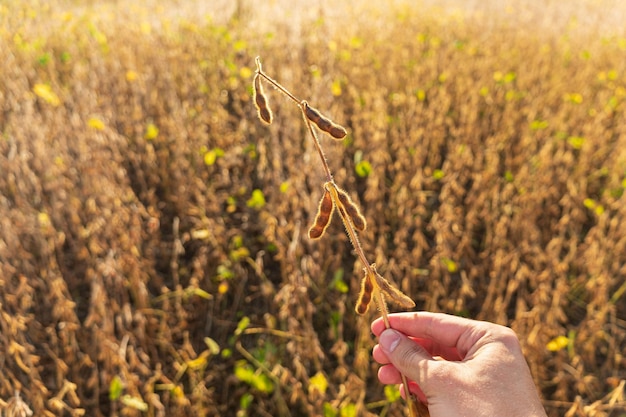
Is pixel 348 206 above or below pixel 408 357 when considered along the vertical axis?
above

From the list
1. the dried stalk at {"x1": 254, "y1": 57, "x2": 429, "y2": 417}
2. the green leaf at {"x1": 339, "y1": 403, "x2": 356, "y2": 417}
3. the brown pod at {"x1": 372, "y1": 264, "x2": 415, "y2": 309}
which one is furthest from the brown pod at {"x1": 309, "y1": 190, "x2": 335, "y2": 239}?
the green leaf at {"x1": 339, "y1": 403, "x2": 356, "y2": 417}

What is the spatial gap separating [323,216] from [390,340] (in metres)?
0.34

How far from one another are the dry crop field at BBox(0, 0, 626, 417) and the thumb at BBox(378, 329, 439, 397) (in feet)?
2.25

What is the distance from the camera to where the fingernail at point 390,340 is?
3.26ft

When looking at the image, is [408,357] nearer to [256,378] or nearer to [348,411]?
[348,411]

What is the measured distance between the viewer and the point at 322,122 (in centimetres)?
74

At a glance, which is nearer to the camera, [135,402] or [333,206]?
[333,206]

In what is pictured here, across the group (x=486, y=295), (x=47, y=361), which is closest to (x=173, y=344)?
(x=47, y=361)

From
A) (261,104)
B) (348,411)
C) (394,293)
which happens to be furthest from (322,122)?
(348,411)

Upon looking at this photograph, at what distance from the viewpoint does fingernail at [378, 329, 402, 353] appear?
99 cm

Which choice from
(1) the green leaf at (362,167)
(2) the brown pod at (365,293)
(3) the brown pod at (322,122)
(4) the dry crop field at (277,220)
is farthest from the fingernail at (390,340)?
(1) the green leaf at (362,167)

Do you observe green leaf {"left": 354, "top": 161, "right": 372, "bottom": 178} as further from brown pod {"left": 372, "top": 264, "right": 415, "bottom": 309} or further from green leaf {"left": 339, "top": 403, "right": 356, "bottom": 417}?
brown pod {"left": 372, "top": 264, "right": 415, "bottom": 309}

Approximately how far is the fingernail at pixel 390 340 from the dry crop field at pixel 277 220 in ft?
2.24

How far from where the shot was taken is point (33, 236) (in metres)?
2.22
